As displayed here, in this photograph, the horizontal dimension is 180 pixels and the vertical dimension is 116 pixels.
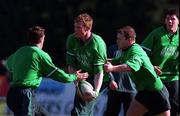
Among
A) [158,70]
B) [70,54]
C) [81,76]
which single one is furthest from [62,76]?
[158,70]

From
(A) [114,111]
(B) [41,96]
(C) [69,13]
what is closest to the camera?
(A) [114,111]

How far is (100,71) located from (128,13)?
30.0 m

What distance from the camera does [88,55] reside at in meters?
11.2

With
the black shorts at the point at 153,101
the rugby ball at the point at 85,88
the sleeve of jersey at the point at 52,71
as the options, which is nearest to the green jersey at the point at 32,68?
the sleeve of jersey at the point at 52,71

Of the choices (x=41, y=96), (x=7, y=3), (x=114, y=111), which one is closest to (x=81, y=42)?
(x=114, y=111)

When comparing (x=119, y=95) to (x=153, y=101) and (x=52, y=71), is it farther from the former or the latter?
(x=52, y=71)

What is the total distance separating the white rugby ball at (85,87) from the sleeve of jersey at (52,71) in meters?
0.30

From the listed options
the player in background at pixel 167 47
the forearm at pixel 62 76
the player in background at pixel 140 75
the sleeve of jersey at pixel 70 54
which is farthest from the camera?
the player in background at pixel 167 47

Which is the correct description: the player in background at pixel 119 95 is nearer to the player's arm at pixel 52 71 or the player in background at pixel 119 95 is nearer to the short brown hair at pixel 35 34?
the player's arm at pixel 52 71

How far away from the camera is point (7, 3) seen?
141ft

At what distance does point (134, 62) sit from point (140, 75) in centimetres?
46

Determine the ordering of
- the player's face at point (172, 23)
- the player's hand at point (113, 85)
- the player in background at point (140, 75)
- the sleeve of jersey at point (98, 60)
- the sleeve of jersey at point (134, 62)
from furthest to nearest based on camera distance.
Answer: the player's face at point (172, 23)
the player's hand at point (113, 85)
the sleeve of jersey at point (98, 60)
the player in background at point (140, 75)
the sleeve of jersey at point (134, 62)

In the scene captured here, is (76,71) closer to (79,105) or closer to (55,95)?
(79,105)

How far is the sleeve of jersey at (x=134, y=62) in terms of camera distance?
409 inches
